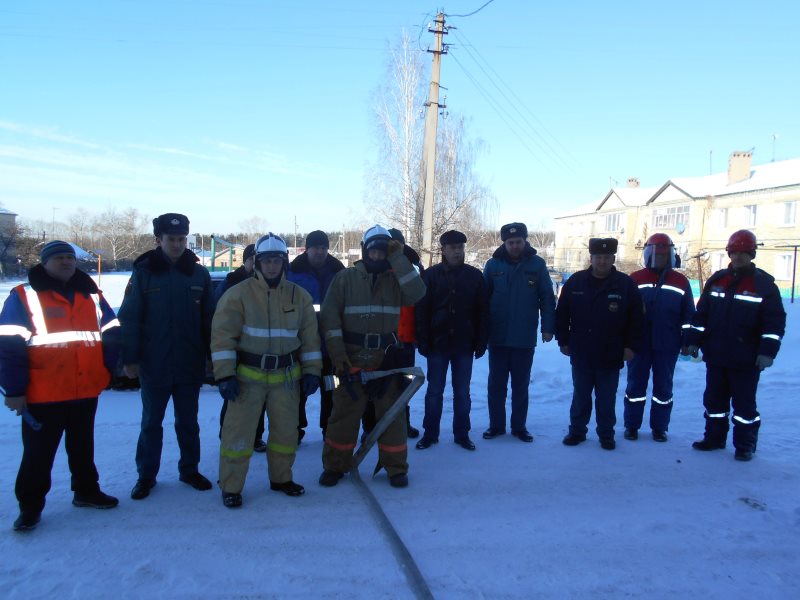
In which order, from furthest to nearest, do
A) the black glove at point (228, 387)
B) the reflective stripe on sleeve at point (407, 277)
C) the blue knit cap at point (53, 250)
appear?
the reflective stripe on sleeve at point (407, 277)
the black glove at point (228, 387)
the blue knit cap at point (53, 250)

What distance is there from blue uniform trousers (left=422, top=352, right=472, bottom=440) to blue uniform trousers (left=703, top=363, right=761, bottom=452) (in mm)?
2197

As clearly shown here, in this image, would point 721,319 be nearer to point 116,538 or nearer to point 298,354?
point 298,354

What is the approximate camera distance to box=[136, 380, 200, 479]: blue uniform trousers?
3.91 m

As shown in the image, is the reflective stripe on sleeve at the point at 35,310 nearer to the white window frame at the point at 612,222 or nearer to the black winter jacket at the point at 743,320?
the black winter jacket at the point at 743,320

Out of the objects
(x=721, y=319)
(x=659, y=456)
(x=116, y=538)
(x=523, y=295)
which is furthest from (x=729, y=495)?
(x=116, y=538)

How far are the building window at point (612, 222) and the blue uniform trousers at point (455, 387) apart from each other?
4642cm

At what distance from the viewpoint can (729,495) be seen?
401cm

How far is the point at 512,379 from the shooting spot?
17.3 ft

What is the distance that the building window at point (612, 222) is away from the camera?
4738cm

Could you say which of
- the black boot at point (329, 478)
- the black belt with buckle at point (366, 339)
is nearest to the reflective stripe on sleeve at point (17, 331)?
the black belt with buckle at point (366, 339)

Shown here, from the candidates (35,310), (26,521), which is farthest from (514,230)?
(26,521)

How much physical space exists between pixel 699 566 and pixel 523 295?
2668 mm

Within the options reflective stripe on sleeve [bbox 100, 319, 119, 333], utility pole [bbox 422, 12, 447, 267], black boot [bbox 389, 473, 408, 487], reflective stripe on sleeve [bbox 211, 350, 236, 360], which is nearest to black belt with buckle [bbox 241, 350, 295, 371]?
reflective stripe on sleeve [bbox 211, 350, 236, 360]

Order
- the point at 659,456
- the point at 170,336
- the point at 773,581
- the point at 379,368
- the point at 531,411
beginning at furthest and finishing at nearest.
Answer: the point at 531,411 < the point at 659,456 < the point at 379,368 < the point at 170,336 < the point at 773,581
